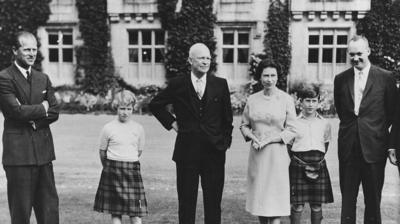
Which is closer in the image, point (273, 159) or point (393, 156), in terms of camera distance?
point (393, 156)

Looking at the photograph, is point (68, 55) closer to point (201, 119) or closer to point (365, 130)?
point (201, 119)

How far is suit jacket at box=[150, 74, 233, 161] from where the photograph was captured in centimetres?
457

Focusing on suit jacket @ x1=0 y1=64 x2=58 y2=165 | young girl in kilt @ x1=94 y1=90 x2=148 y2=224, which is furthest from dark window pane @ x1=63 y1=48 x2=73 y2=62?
suit jacket @ x1=0 y1=64 x2=58 y2=165

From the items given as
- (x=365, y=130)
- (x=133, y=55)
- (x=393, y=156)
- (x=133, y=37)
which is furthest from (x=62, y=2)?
(x=393, y=156)

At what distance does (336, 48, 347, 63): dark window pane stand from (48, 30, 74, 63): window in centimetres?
971

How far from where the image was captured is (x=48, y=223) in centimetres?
438

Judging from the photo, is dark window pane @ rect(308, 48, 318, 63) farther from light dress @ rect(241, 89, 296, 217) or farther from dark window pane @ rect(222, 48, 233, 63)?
light dress @ rect(241, 89, 296, 217)

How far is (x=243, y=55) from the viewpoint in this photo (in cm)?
1741

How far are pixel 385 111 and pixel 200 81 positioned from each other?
1759 millimetres

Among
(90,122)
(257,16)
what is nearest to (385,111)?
(90,122)

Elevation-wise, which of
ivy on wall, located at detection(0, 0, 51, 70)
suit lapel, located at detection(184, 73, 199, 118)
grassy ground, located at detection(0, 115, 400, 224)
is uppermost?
ivy on wall, located at detection(0, 0, 51, 70)

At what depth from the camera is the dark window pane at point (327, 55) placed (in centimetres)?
1703

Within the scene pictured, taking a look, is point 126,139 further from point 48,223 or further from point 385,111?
point 385,111

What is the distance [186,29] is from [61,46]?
4.83m
